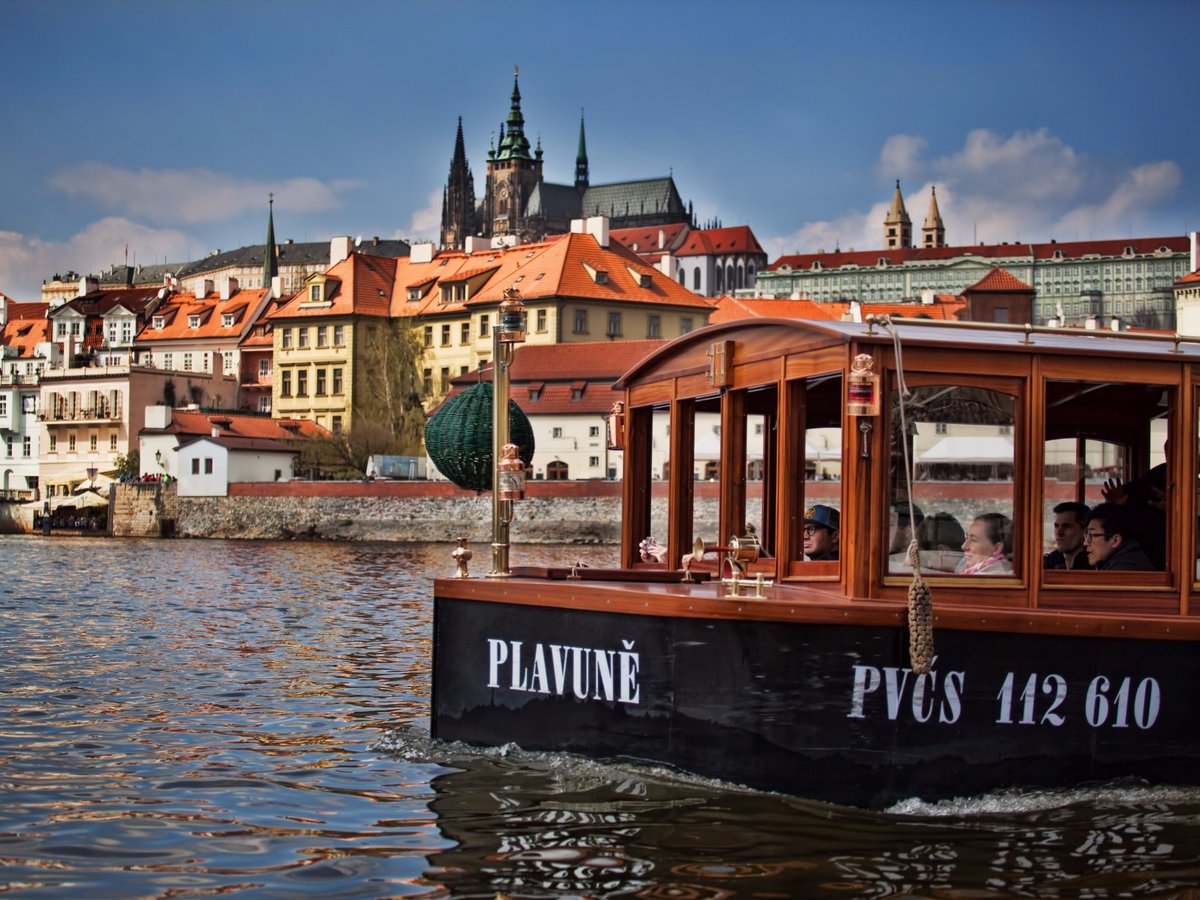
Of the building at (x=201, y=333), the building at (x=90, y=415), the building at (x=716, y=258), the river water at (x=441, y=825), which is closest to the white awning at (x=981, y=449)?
the river water at (x=441, y=825)

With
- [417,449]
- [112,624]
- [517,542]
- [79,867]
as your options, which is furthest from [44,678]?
[417,449]

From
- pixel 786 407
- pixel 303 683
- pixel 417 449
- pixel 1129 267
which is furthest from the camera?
pixel 1129 267

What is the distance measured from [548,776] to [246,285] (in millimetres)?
150994

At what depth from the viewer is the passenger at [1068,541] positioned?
9188mm

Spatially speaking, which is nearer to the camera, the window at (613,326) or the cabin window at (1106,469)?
the cabin window at (1106,469)

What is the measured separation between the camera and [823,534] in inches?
376

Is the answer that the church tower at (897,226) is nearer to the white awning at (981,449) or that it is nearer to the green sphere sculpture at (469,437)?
the green sphere sculpture at (469,437)

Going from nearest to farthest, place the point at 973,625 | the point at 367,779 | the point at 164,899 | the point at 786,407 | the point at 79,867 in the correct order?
the point at 164,899 → the point at 79,867 → the point at 973,625 → the point at 786,407 → the point at 367,779

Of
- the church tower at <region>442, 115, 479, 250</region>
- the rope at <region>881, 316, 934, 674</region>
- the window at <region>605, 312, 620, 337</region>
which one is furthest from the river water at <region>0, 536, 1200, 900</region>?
the church tower at <region>442, 115, 479, 250</region>

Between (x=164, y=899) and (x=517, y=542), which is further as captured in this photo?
(x=517, y=542)

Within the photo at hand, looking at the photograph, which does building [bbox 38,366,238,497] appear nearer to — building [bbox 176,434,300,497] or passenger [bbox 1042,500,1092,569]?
building [bbox 176,434,300,497]

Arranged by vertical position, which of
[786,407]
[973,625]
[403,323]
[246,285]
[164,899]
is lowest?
[164,899]

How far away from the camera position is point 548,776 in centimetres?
894

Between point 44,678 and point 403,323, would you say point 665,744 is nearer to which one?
point 44,678
